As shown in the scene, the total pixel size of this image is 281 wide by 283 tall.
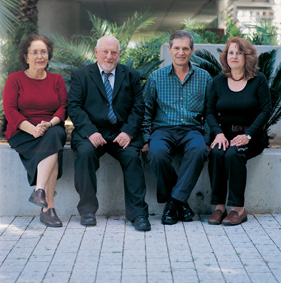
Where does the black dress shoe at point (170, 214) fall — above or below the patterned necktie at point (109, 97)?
below

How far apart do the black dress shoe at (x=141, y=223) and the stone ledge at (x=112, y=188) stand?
0.50 metres

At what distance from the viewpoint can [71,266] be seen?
12.3 feet

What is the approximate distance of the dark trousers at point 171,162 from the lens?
186 inches

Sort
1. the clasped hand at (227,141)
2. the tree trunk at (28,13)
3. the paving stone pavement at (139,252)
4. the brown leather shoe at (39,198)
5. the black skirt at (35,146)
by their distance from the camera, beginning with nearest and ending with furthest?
1. the paving stone pavement at (139,252)
2. the brown leather shoe at (39,198)
3. the black skirt at (35,146)
4. the clasped hand at (227,141)
5. the tree trunk at (28,13)

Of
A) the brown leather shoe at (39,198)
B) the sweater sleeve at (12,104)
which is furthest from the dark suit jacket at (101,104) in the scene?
the brown leather shoe at (39,198)

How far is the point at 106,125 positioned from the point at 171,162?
722 mm

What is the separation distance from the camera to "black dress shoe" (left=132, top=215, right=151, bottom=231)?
457 centimetres

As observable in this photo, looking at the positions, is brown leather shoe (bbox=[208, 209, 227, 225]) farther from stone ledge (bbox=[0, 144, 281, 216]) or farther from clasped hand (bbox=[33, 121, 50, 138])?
clasped hand (bbox=[33, 121, 50, 138])

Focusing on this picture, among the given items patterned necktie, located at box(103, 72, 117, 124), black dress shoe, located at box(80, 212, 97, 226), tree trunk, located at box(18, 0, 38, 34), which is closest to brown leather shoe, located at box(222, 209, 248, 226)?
black dress shoe, located at box(80, 212, 97, 226)

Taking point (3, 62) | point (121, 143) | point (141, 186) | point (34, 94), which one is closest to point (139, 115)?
point (121, 143)

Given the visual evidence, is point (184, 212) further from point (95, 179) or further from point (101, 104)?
point (101, 104)

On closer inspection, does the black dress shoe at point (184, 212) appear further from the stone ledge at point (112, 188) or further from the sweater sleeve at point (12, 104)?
the sweater sleeve at point (12, 104)

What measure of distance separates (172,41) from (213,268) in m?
2.36

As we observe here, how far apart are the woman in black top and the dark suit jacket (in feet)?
2.43
